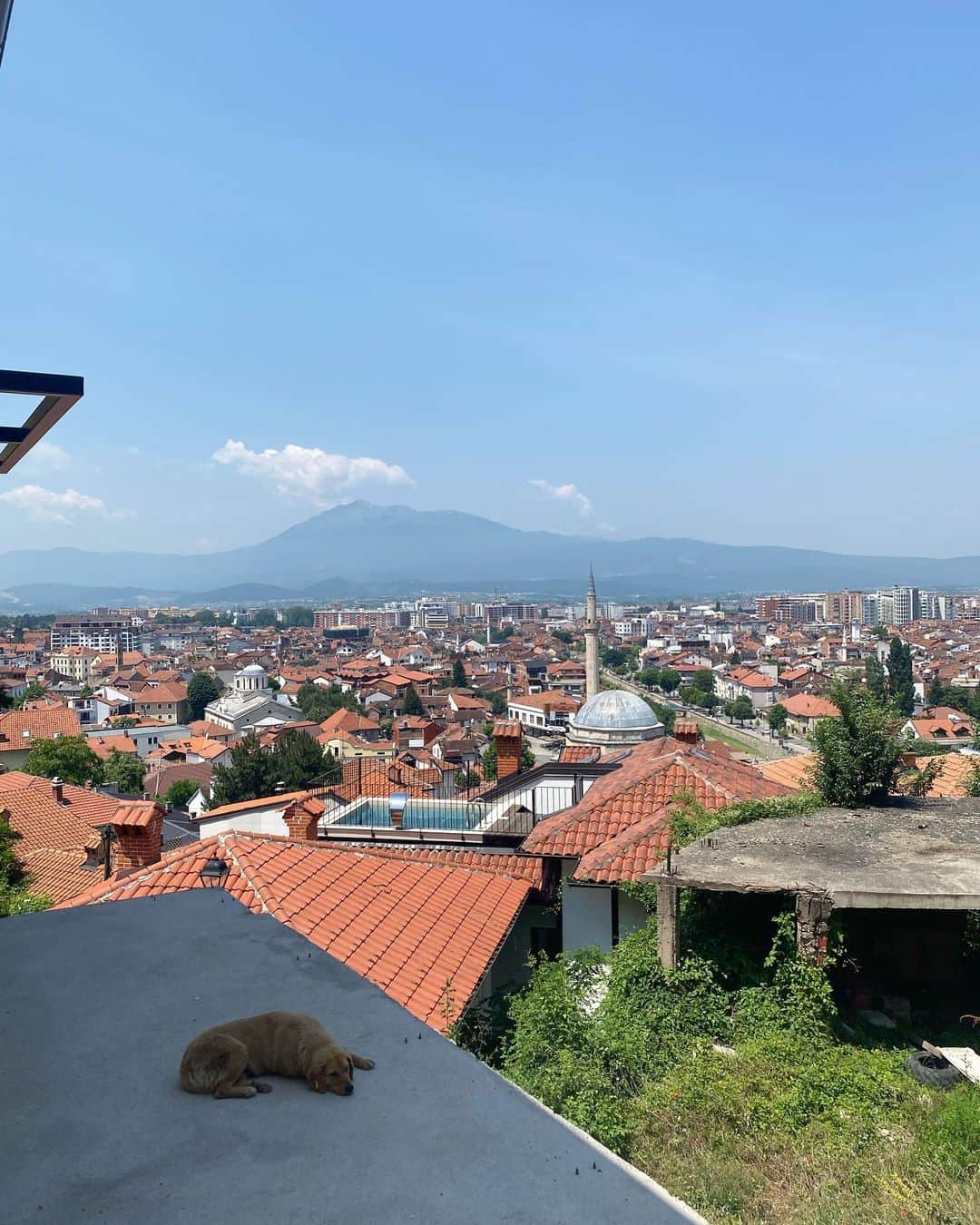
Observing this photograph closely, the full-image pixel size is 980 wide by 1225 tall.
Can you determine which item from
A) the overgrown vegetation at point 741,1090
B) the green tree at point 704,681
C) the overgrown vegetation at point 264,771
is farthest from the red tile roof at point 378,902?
the green tree at point 704,681

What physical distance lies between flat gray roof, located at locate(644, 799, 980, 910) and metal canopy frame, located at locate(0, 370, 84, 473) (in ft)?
17.1

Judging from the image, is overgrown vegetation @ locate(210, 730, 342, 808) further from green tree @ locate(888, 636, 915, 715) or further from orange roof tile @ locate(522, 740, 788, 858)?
green tree @ locate(888, 636, 915, 715)

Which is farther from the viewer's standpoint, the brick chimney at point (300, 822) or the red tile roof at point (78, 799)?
the red tile roof at point (78, 799)

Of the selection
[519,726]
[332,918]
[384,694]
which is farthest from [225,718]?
[332,918]

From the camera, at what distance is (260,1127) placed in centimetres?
213

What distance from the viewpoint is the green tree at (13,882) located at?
11555 millimetres

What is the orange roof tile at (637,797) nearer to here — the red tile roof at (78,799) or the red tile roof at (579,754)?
the red tile roof at (579,754)

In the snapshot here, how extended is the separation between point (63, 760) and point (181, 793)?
7.12 metres

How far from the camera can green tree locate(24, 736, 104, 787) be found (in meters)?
31.8

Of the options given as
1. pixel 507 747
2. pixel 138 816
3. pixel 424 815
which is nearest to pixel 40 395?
pixel 138 816

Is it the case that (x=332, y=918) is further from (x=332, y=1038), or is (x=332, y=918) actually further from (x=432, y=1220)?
(x=432, y=1220)

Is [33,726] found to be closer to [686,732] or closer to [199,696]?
[686,732]

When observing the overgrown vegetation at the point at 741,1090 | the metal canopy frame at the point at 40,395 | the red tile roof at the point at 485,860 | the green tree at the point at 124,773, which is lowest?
the green tree at the point at 124,773

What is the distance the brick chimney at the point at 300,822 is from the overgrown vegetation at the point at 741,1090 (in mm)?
4223
